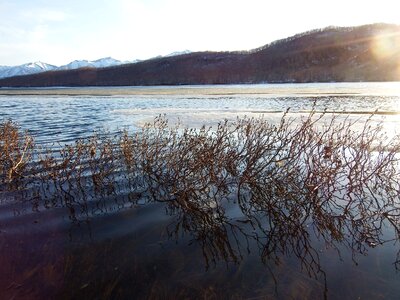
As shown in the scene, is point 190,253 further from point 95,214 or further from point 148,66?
point 148,66

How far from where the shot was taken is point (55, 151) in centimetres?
1373

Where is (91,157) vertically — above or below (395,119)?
above

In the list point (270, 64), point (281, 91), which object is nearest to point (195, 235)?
point (281, 91)

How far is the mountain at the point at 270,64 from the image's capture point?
116287 millimetres

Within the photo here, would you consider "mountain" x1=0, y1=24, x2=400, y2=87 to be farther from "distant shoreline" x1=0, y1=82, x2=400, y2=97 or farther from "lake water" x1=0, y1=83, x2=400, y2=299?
"lake water" x1=0, y1=83, x2=400, y2=299

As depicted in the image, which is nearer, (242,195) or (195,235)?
(195,235)

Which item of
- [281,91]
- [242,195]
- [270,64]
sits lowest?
[270,64]

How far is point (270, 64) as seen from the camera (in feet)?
466

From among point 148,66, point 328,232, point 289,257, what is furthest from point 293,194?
point 148,66

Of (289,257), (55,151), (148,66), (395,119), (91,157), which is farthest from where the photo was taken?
(148,66)

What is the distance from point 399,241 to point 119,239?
5.40 metres

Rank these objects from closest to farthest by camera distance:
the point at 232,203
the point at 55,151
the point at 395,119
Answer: the point at 232,203, the point at 55,151, the point at 395,119

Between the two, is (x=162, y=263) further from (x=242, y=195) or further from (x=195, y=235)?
(x=242, y=195)

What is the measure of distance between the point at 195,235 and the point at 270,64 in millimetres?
142683
